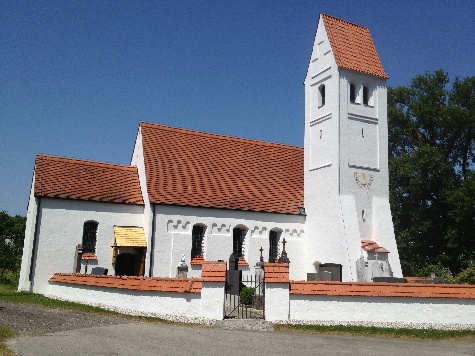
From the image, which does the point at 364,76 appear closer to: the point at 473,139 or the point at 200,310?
the point at 473,139

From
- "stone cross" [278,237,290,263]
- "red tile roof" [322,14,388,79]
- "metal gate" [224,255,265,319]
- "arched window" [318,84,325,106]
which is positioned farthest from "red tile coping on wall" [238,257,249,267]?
"red tile roof" [322,14,388,79]

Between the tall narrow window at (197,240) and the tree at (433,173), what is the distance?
50.3ft

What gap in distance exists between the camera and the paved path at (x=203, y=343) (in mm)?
9719

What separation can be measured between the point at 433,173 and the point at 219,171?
15804 mm

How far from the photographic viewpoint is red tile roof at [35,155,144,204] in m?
22.8

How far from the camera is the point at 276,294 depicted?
1357 cm

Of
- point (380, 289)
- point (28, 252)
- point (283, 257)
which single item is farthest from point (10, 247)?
point (380, 289)

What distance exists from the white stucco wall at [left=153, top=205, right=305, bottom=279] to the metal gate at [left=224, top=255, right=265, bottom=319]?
6.37 ft

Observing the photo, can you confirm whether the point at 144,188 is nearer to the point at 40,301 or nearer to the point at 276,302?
the point at 40,301

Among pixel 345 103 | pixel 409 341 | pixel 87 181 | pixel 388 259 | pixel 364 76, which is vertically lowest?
pixel 409 341

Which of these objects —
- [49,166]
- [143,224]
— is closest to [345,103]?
[143,224]

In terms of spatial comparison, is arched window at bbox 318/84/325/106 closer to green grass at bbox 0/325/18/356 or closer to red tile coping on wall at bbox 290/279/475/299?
red tile coping on wall at bbox 290/279/475/299

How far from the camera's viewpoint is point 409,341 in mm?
12289

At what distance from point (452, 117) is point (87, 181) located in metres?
25.3
